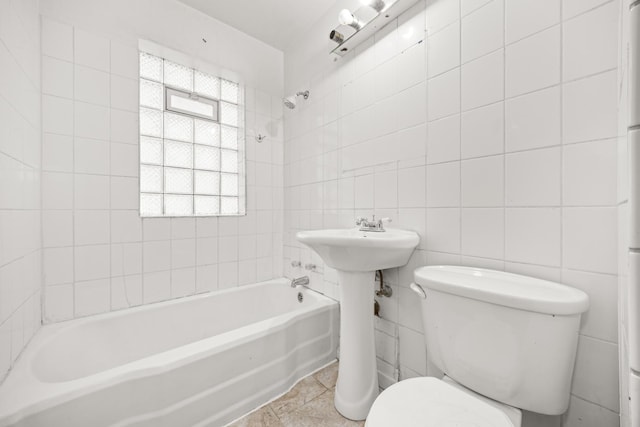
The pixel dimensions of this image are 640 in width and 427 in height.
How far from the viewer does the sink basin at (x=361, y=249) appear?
39.3 inches

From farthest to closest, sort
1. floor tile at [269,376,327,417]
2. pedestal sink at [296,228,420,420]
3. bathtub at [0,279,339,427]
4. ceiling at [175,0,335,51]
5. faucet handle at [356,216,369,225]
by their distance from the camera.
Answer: ceiling at [175,0,335,51] < faucet handle at [356,216,369,225] < floor tile at [269,376,327,417] < pedestal sink at [296,228,420,420] < bathtub at [0,279,339,427]

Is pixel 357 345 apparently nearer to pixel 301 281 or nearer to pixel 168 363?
pixel 301 281

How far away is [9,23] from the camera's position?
96cm

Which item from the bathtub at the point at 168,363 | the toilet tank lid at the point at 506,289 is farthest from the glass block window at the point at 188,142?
the toilet tank lid at the point at 506,289

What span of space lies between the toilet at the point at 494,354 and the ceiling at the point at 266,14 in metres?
1.92

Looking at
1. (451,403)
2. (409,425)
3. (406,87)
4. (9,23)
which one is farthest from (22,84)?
(451,403)

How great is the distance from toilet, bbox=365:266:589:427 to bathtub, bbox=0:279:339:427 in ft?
2.45

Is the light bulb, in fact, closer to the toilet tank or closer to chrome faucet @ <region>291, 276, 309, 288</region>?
the toilet tank

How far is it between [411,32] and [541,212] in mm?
1011

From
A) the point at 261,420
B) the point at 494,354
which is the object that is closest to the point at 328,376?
the point at 261,420

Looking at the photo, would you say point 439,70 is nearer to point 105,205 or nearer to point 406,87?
point 406,87

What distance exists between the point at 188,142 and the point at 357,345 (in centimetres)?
176

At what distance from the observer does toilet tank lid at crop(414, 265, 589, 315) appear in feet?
2.22

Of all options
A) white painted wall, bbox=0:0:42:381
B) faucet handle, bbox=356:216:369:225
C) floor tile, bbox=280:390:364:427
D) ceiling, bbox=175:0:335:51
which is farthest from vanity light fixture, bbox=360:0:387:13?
floor tile, bbox=280:390:364:427
